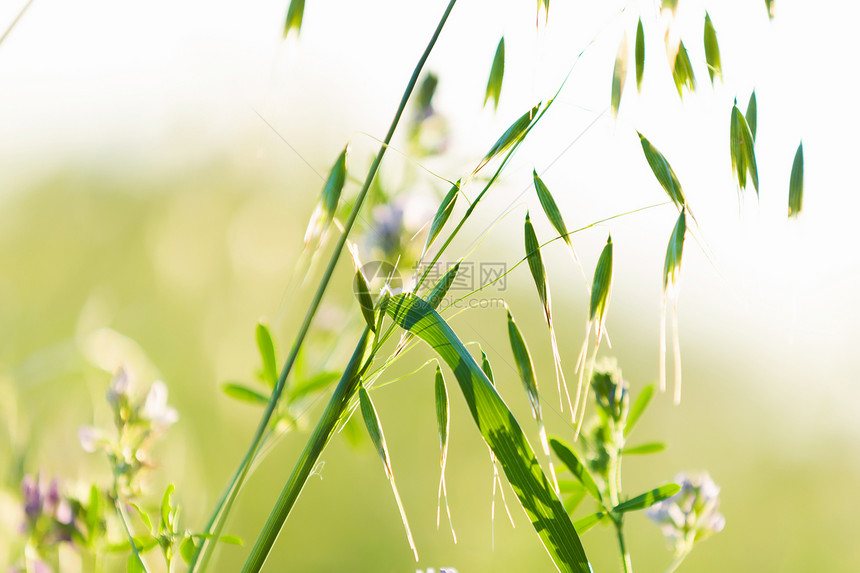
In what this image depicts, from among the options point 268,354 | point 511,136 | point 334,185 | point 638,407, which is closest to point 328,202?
point 334,185

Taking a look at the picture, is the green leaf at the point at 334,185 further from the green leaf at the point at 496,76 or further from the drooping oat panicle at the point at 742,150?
the drooping oat panicle at the point at 742,150

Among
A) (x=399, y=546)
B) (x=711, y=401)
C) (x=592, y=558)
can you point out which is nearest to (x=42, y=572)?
(x=399, y=546)

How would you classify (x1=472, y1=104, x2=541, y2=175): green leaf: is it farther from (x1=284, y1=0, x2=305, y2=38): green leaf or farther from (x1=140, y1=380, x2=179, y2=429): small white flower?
(x1=140, y1=380, x2=179, y2=429): small white flower

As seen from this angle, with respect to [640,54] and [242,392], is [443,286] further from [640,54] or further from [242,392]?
[242,392]

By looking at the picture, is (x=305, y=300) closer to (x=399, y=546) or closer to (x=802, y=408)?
(x=399, y=546)

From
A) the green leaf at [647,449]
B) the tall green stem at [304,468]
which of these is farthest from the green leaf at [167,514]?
the green leaf at [647,449]

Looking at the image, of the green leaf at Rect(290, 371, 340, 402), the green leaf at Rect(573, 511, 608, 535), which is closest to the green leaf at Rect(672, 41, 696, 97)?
the green leaf at Rect(573, 511, 608, 535)
